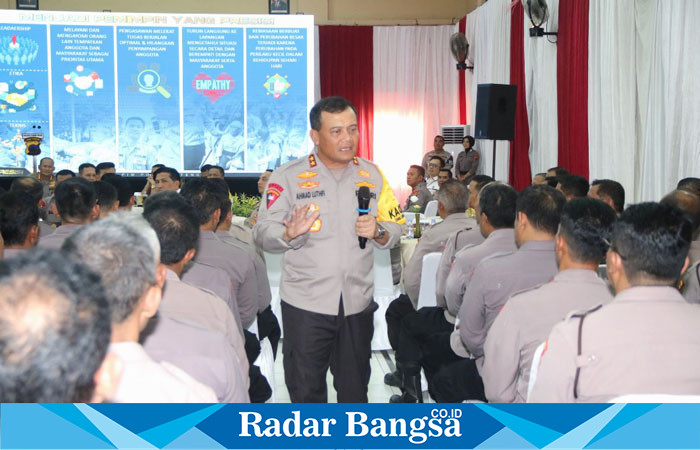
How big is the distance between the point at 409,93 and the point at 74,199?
393 inches

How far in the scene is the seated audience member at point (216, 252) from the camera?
130 inches

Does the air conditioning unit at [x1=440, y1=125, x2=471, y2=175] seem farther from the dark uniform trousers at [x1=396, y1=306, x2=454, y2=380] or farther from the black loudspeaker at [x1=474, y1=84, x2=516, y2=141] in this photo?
the dark uniform trousers at [x1=396, y1=306, x2=454, y2=380]

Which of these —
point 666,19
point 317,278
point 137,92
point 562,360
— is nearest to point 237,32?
point 137,92

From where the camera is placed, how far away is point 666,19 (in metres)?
6.03

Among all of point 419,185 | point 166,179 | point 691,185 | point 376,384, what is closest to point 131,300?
point 376,384

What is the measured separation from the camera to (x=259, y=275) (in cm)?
371

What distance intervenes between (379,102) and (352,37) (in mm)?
1183

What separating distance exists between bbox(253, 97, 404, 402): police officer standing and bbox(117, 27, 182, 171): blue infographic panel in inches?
300

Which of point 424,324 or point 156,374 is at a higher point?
point 156,374

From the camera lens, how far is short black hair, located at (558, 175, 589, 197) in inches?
184

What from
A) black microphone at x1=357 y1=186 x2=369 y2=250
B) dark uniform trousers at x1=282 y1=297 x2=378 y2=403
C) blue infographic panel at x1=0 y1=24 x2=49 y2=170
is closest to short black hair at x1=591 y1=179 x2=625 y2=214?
dark uniform trousers at x1=282 y1=297 x2=378 y2=403

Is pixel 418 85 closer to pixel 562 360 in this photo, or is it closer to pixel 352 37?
pixel 352 37

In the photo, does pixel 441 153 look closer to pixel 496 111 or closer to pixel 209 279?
pixel 496 111

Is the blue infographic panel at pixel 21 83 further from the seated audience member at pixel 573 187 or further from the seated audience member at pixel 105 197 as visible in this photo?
the seated audience member at pixel 573 187
